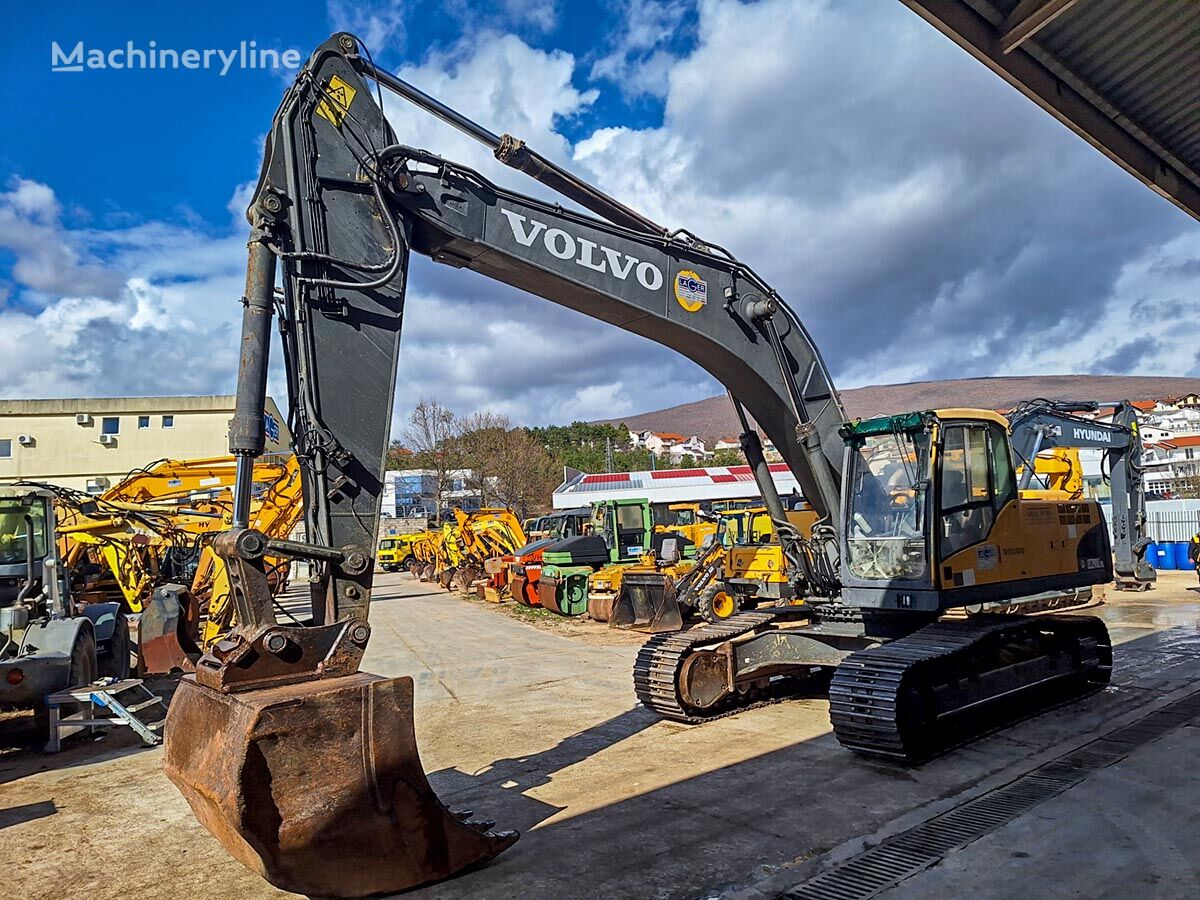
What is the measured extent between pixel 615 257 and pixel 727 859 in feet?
13.7

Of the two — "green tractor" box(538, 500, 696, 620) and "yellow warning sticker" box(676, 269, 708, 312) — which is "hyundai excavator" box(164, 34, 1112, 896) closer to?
"yellow warning sticker" box(676, 269, 708, 312)

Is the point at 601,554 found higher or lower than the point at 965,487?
lower

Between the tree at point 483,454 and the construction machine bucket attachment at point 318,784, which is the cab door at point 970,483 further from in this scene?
the tree at point 483,454

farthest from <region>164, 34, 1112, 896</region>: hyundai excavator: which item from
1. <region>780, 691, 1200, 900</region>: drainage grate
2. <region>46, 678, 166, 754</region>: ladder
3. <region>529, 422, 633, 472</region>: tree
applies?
<region>529, 422, 633, 472</region>: tree

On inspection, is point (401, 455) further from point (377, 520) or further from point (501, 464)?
point (377, 520)

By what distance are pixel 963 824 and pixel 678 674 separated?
3.08 m

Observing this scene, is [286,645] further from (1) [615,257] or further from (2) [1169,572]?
(2) [1169,572]

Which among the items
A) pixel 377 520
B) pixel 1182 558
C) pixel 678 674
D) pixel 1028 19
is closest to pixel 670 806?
pixel 678 674

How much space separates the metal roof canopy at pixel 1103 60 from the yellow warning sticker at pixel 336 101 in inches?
131

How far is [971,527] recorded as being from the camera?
24.8 ft

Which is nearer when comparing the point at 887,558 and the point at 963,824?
the point at 963,824

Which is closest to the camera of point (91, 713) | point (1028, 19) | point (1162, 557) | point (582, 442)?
point (1028, 19)

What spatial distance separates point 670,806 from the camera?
568 centimetres

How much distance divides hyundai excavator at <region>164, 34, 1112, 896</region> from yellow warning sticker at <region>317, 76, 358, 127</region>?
13 millimetres
